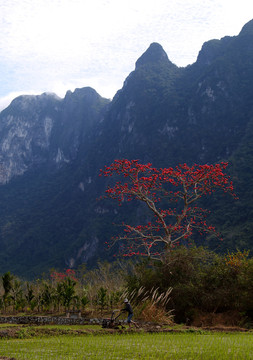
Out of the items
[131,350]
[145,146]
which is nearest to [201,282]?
[131,350]

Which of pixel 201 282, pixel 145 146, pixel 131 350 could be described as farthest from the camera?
pixel 145 146

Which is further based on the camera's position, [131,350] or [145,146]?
[145,146]

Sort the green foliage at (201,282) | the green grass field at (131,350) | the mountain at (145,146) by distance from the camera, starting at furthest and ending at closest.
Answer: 1. the mountain at (145,146)
2. the green foliage at (201,282)
3. the green grass field at (131,350)

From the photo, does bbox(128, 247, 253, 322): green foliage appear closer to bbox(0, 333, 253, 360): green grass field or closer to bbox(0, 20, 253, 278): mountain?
bbox(0, 333, 253, 360): green grass field

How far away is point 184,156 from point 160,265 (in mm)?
132832

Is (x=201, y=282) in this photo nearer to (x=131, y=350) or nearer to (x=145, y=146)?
(x=131, y=350)

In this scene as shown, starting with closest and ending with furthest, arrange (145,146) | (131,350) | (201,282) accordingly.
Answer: (131,350), (201,282), (145,146)

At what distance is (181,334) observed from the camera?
1304 cm

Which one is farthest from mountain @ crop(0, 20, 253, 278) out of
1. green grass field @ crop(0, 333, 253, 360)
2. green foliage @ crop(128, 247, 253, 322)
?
green grass field @ crop(0, 333, 253, 360)

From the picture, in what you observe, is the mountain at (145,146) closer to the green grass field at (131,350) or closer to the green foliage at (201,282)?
the green foliage at (201,282)

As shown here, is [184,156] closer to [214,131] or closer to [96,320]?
[214,131]

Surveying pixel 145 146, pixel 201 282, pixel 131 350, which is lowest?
pixel 201 282

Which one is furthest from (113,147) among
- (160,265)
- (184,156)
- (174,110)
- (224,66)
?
(160,265)

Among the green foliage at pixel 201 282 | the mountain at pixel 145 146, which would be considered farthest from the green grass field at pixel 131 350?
the mountain at pixel 145 146
